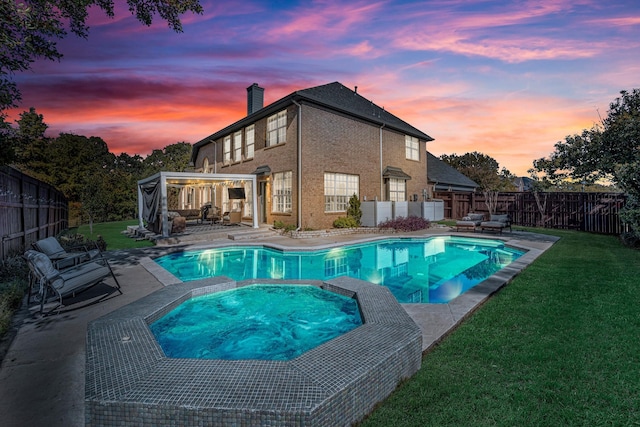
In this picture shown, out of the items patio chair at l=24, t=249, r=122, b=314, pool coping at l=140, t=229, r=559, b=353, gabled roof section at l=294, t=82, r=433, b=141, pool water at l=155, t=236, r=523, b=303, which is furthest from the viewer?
gabled roof section at l=294, t=82, r=433, b=141

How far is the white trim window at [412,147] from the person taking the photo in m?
20.7

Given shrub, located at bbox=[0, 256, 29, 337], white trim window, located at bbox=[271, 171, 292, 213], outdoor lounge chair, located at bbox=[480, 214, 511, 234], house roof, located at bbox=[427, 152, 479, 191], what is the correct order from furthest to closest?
1. house roof, located at bbox=[427, 152, 479, 191]
2. white trim window, located at bbox=[271, 171, 292, 213]
3. outdoor lounge chair, located at bbox=[480, 214, 511, 234]
4. shrub, located at bbox=[0, 256, 29, 337]

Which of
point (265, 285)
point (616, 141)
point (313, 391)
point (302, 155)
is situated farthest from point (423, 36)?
point (313, 391)

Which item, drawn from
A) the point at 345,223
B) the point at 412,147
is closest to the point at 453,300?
the point at 345,223

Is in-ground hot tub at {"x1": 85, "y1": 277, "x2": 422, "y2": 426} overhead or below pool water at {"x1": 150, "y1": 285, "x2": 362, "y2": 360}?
overhead

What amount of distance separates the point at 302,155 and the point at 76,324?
11248 mm

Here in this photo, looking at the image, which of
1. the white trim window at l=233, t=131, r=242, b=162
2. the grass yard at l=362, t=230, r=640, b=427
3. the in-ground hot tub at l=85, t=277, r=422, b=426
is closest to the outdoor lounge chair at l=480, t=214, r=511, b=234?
the grass yard at l=362, t=230, r=640, b=427

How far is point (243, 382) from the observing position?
2.39 meters

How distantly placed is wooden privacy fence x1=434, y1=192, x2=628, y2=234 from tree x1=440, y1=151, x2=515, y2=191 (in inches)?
488

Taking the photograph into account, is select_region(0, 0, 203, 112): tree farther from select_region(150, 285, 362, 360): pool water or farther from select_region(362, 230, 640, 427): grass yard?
select_region(362, 230, 640, 427): grass yard

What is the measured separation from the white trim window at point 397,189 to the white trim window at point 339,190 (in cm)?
296

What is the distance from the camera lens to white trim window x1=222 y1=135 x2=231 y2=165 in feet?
67.8

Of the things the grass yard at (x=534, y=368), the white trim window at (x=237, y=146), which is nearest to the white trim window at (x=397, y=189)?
the white trim window at (x=237, y=146)

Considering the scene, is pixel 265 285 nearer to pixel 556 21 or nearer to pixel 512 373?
pixel 512 373
